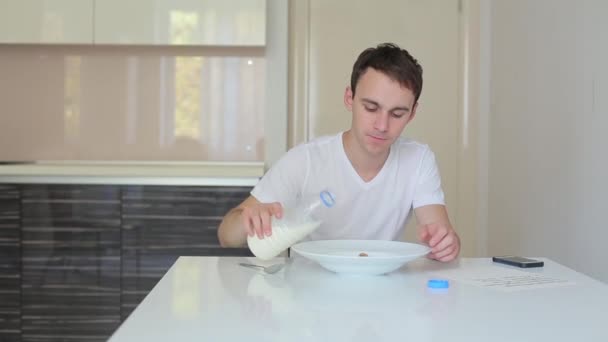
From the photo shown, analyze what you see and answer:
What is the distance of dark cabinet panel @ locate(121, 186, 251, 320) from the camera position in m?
2.72

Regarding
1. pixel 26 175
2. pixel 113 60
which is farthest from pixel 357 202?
pixel 113 60

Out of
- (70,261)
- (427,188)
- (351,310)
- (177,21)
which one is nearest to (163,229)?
(70,261)

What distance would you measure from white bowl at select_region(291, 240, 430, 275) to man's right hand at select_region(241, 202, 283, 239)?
0.08m

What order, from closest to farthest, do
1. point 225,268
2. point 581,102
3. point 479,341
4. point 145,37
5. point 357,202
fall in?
1. point 479,341
2. point 225,268
3. point 357,202
4. point 581,102
5. point 145,37

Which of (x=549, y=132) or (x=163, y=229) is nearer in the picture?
(x=549, y=132)

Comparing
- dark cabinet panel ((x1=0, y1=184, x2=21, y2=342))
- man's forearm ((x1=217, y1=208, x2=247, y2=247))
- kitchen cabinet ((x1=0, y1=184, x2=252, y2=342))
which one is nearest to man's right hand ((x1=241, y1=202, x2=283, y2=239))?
man's forearm ((x1=217, y1=208, x2=247, y2=247))

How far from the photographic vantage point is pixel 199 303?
0.99 meters

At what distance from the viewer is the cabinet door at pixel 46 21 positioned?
2.94 metres

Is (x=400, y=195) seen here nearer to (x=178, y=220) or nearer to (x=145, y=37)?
(x=178, y=220)

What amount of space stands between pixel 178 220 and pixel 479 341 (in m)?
2.05

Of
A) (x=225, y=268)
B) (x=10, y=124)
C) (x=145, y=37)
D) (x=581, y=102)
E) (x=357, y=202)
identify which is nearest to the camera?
(x=225, y=268)

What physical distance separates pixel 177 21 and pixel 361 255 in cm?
200

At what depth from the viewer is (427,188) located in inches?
69.6

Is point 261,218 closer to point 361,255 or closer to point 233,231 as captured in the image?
point 361,255
